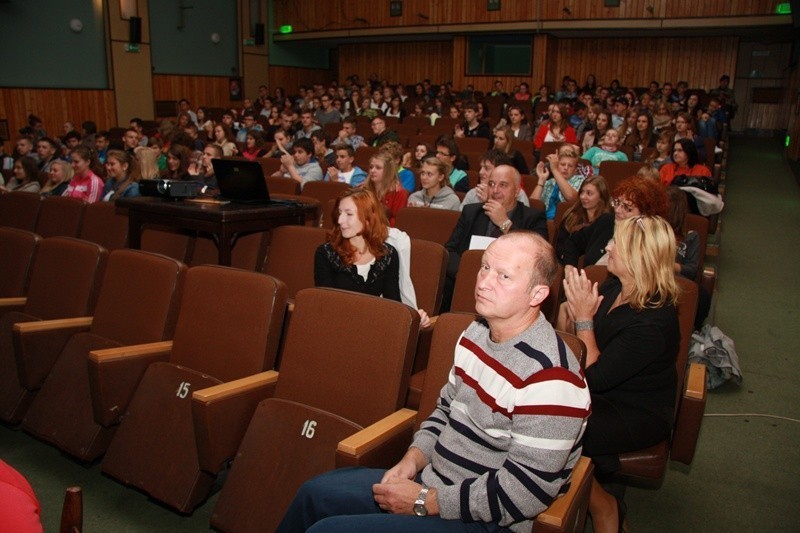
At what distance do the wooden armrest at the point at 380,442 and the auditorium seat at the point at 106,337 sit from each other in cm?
104

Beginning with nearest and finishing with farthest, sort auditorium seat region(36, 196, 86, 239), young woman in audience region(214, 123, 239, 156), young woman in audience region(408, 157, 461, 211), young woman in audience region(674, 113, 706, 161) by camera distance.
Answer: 1. auditorium seat region(36, 196, 86, 239)
2. young woman in audience region(408, 157, 461, 211)
3. young woman in audience region(674, 113, 706, 161)
4. young woman in audience region(214, 123, 239, 156)

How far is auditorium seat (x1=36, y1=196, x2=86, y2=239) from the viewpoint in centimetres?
373

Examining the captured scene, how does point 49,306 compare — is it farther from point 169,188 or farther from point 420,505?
point 420,505

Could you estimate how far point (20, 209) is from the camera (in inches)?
161

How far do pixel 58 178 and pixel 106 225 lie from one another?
5.62ft

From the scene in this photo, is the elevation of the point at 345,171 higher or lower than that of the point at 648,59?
lower

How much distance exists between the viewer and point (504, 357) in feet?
4.62

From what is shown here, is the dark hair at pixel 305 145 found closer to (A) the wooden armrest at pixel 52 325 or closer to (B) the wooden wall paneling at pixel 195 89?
(A) the wooden armrest at pixel 52 325

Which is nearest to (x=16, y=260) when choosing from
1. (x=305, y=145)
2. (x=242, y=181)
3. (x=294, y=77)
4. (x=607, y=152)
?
(x=242, y=181)

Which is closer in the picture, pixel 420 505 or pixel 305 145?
pixel 420 505

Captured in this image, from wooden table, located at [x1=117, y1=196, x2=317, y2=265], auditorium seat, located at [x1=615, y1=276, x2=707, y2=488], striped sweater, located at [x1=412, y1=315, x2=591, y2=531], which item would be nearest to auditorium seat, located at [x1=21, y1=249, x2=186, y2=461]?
wooden table, located at [x1=117, y1=196, x2=317, y2=265]

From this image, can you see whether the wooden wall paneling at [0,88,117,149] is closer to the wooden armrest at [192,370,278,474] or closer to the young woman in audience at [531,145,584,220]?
the young woman in audience at [531,145,584,220]

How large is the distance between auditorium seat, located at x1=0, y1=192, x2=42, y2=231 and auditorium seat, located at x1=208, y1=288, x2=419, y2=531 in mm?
2900

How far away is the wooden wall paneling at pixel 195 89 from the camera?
1224 cm
